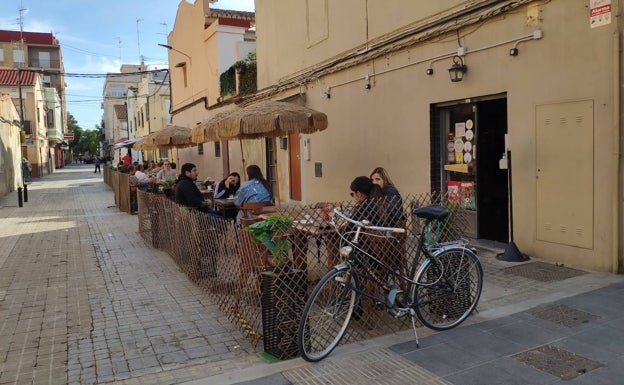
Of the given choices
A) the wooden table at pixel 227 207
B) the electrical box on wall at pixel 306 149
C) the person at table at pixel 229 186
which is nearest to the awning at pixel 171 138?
the electrical box on wall at pixel 306 149

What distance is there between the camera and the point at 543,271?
6.12 m

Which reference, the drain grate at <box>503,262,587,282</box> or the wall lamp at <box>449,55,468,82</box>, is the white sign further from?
the drain grate at <box>503,262,587,282</box>

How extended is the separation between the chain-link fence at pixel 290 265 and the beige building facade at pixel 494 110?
7.31ft

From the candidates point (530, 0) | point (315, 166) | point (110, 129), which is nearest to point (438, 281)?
point (530, 0)

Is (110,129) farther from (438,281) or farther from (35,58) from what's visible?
(438,281)

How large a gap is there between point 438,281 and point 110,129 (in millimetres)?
85183

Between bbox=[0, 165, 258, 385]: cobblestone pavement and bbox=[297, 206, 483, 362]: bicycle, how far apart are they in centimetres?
62

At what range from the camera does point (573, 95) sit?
608cm

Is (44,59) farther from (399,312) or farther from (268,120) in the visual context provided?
(399,312)

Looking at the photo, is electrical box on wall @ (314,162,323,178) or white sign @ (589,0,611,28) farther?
electrical box on wall @ (314,162,323,178)

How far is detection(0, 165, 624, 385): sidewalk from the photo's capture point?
3600 millimetres

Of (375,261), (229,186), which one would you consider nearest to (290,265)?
(375,261)

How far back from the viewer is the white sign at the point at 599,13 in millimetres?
5605

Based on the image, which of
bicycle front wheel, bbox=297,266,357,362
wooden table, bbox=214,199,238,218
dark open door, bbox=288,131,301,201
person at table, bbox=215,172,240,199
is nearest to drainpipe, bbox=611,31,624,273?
bicycle front wheel, bbox=297,266,357,362
